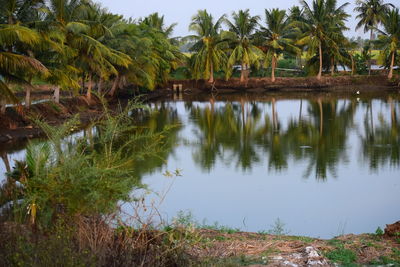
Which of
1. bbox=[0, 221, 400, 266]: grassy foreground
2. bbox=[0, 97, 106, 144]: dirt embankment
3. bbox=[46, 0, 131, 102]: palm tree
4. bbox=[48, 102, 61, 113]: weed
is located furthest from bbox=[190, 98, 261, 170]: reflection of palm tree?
bbox=[0, 221, 400, 266]: grassy foreground

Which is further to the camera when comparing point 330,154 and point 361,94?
point 361,94

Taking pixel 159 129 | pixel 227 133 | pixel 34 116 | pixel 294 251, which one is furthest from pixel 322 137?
pixel 294 251

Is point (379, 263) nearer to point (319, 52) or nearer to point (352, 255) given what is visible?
point (352, 255)

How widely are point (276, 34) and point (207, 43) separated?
5255mm

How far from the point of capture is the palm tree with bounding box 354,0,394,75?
4684 centimetres

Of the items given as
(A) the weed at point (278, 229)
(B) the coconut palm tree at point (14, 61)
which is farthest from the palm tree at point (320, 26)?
(A) the weed at point (278, 229)

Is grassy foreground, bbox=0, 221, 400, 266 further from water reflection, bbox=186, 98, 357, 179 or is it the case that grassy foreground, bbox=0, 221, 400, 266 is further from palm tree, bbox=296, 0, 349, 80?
palm tree, bbox=296, 0, 349, 80

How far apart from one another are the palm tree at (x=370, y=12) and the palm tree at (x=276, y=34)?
8.73 meters

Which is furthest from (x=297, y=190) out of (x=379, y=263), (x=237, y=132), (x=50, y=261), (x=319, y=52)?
(x=319, y=52)

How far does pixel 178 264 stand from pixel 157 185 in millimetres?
6494

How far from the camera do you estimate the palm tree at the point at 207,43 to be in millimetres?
41531

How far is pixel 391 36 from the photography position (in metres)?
41.2

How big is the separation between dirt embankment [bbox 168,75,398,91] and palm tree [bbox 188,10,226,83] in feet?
9.08

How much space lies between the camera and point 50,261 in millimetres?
4184
